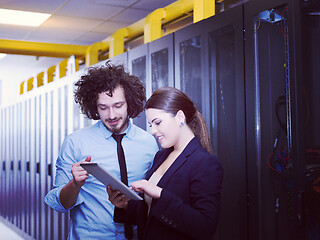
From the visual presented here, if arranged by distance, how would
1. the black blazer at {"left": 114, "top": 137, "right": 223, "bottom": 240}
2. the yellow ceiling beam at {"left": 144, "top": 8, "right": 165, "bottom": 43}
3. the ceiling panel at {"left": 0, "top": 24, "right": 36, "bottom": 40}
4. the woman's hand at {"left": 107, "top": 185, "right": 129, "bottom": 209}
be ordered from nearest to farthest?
the black blazer at {"left": 114, "top": 137, "right": 223, "bottom": 240} → the woman's hand at {"left": 107, "top": 185, "right": 129, "bottom": 209} → the yellow ceiling beam at {"left": 144, "top": 8, "right": 165, "bottom": 43} → the ceiling panel at {"left": 0, "top": 24, "right": 36, "bottom": 40}

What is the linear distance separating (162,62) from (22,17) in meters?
2.38

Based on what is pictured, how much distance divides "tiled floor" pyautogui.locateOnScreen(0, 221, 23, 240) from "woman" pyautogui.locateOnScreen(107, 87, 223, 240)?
15.8 feet

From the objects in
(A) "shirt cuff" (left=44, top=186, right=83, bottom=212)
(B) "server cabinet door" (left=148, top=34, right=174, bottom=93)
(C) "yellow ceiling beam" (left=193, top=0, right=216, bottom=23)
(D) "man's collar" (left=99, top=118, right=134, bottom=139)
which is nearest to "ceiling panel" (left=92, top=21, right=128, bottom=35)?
(B) "server cabinet door" (left=148, top=34, right=174, bottom=93)

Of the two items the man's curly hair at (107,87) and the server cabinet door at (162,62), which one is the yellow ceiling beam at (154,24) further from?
the man's curly hair at (107,87)

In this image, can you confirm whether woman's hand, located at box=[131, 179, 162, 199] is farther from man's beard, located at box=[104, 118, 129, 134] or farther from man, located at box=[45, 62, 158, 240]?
man's beard, located at box=[104, 118, 129, 134]

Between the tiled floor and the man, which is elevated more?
the man

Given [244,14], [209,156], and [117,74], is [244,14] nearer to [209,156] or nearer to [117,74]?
[117,74]

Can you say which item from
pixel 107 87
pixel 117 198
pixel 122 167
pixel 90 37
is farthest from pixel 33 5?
pixel 117 198

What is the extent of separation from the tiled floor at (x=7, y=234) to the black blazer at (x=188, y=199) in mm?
5004

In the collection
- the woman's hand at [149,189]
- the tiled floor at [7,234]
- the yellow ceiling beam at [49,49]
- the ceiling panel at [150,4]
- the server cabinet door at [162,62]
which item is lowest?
the tiled floor at [7,234]

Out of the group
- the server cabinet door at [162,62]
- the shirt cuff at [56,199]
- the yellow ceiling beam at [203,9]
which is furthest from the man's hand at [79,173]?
the yellow ceiling beam at [203,9]

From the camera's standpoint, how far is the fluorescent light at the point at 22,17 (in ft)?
14.0

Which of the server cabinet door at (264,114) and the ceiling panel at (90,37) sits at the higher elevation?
the ceiling panel at (90,37)

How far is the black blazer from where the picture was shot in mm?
1371
